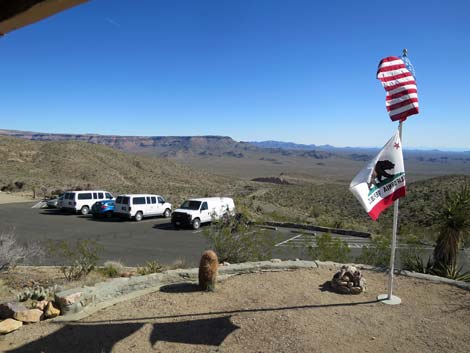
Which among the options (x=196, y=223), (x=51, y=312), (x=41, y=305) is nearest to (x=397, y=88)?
(x=51, y=312)

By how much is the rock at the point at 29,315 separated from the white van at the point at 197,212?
48.3ft

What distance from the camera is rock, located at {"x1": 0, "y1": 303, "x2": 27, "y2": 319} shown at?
7.02 m

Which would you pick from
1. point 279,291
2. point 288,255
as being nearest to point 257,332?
point 279,291

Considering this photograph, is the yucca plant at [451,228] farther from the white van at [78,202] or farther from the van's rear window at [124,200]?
the white van at [78,202]

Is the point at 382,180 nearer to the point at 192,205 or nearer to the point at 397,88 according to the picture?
the point at 397,88

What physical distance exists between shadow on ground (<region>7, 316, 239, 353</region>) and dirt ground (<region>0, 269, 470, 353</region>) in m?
0.02

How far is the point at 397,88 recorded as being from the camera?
757 cm

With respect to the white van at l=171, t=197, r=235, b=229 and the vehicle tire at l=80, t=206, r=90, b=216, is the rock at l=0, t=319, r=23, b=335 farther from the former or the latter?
the vehicle tire at l=80, t=206, r=90, b=216

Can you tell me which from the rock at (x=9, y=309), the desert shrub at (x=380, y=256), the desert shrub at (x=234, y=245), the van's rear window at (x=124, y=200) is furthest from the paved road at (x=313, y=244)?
the van's rear window at (x=124, y=200)

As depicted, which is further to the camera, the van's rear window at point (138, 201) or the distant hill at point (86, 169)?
the distant hill at point (86, 169)

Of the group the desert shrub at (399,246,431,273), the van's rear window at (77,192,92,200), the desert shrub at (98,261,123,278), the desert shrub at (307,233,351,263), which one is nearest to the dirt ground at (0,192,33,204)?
the van's rear window at (77,192,92,200)

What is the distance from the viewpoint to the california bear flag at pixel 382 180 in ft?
23.9

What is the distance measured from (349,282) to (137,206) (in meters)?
18.7

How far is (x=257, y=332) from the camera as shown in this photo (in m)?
6.36
